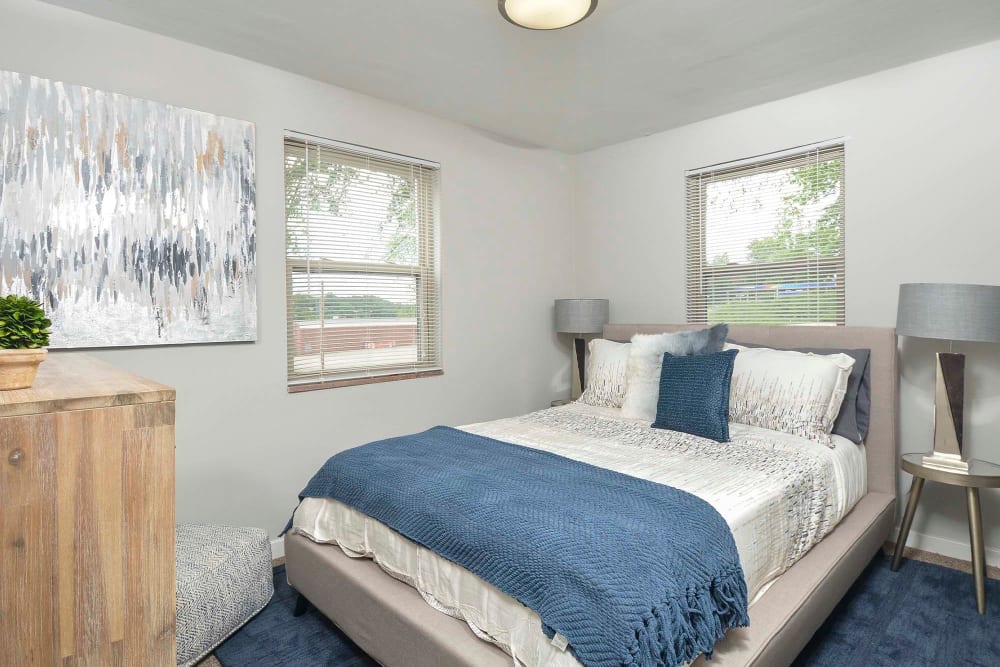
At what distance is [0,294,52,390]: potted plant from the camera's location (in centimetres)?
78

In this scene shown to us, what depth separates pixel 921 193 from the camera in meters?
2.83

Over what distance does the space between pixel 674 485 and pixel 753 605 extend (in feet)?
1.39

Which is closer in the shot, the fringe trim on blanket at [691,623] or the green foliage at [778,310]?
the fringe trim on blanket at [691,623]

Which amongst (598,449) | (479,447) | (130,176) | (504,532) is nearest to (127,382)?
(504,532)

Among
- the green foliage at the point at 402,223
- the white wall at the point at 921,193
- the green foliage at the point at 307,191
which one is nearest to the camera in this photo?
the white wall at the point at 921,193

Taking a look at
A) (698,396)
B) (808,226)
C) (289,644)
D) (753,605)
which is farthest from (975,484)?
(289,644)

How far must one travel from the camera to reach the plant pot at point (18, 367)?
77 cm

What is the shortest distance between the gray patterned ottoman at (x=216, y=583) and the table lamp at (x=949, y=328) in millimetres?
3018

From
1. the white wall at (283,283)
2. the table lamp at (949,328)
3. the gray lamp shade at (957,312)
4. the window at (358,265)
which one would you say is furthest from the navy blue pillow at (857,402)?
the window at (358,265)

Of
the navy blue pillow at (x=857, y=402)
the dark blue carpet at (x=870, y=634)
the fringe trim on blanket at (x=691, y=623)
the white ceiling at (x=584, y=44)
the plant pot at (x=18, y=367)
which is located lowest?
the dark blue carpet at (x=870, y=634)

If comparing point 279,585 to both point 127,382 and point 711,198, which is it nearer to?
point 127,382

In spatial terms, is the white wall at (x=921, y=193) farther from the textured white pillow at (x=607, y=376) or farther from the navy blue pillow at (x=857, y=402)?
the textured white pillow at (x=607, y=376)

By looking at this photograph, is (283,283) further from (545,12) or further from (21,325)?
(21,325)

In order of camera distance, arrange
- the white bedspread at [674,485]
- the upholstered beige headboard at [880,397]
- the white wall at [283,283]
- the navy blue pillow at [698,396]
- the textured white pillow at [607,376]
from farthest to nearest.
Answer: the textured white pillow at [607,376] → the upholstered beige headboard at [880,397] → the navy blue pillow at [698,396] → the white wall at [283,283] → the white bedspread at [674,485]
